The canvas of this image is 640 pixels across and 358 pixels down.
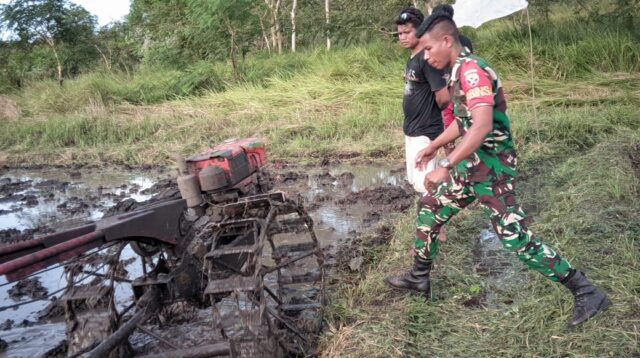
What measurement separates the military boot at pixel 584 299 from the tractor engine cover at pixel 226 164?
2.54 metres

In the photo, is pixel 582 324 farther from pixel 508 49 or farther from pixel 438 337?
pixel 508 49

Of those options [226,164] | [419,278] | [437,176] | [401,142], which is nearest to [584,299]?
[419,278]

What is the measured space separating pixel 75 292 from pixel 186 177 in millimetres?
1185

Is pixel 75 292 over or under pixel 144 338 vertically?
over

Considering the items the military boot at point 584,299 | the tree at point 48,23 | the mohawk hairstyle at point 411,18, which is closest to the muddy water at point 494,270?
the military boot at point 584,299

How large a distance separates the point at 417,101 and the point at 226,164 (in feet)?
5.38

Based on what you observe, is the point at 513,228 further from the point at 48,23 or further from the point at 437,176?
the point at 48,23

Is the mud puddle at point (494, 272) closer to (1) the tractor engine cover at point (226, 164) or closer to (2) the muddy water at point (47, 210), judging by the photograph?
(1) the tractor engine cover at point (226, 164)

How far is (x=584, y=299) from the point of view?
9.27ft

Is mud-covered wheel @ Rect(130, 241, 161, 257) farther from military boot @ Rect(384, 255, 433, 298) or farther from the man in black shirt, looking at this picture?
the man in black shirt

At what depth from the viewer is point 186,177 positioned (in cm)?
390

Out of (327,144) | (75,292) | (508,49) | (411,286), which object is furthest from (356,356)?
(508,49)

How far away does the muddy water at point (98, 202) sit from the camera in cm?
424

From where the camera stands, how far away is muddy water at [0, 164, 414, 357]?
424 centimetres
